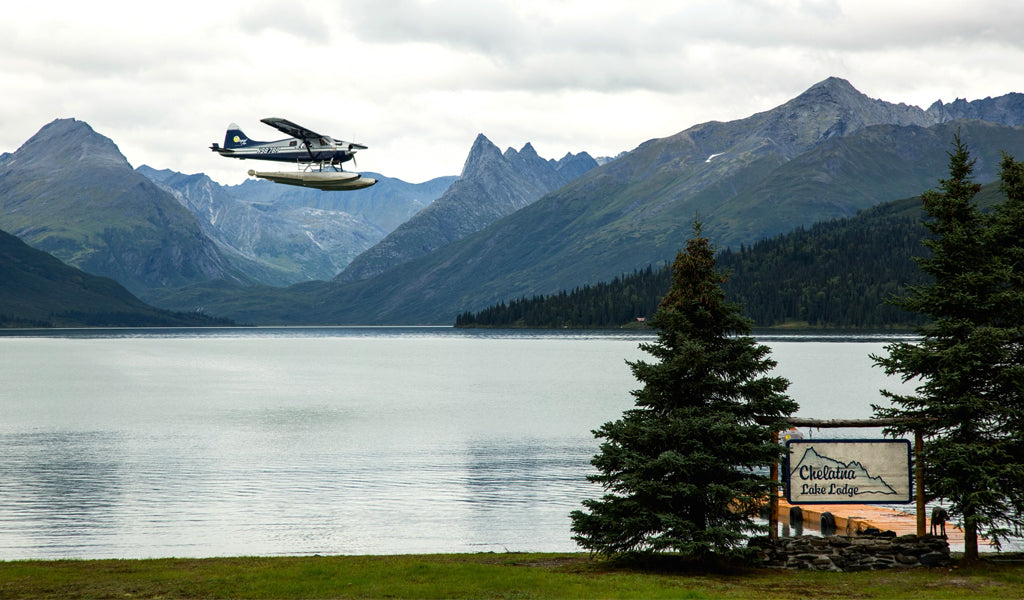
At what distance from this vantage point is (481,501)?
55062mm

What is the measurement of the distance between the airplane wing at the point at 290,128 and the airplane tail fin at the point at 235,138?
7.18 meters

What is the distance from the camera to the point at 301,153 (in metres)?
57.1

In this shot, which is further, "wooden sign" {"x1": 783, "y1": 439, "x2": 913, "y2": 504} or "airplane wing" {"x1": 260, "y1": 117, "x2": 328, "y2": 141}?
"airplane wing" {"x1": 260, "y1": 117, "x2": 328, "y2": 141}

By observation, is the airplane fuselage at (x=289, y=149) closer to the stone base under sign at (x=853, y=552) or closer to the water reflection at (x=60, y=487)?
the water reflection at (x=60, y=487)

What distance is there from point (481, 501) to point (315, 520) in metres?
10.6

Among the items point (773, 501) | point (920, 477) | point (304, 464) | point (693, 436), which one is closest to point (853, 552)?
point (773, 501)

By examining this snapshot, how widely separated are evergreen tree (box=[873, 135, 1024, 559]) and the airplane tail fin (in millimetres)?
44458

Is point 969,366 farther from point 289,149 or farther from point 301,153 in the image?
point 289,149

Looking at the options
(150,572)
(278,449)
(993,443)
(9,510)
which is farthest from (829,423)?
(278,449)

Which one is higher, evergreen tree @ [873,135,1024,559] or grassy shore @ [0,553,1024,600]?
evergreen tree @ [873,135,1024,559]

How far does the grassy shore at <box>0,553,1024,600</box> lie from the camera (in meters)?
24.6

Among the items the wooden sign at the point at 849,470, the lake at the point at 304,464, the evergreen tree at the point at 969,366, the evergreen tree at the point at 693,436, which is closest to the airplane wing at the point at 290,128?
the lake at the point at 304,464

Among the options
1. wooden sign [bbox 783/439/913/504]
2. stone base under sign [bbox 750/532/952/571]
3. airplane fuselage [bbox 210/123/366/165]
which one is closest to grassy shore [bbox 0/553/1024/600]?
stone base under sign [bbox 750/532/952/571]

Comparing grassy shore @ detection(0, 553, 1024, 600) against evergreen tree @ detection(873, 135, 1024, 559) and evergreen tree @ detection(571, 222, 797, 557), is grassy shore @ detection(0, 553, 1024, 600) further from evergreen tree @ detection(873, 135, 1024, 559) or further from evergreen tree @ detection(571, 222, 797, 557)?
evergreen tree @ detection(873, 135, 1024, 559)
